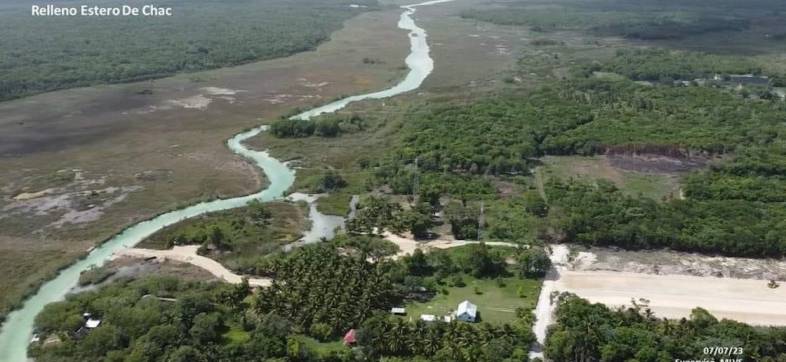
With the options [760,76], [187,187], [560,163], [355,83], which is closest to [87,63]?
[355,83]

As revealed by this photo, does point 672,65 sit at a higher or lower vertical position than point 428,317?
higher

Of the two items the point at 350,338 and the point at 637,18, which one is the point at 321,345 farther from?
the point at 637,18

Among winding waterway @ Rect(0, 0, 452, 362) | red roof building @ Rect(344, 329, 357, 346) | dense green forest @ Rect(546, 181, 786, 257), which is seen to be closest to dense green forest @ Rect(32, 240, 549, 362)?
red roof building @ Rect(344, 329, 357, 346)

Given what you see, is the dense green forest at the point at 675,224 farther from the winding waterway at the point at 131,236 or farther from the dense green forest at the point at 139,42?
the dense green forest at the point at 139,42

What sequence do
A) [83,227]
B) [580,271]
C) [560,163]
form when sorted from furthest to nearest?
[560,163] → [83,227] → [580,271]

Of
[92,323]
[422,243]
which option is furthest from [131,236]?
[422,243]

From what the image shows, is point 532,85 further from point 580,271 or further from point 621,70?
point 580,271

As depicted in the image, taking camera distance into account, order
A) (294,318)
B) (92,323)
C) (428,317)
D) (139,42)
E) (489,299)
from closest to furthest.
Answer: (92,323) < (294,318) < (428,317) < (489,299) < (139,42)
